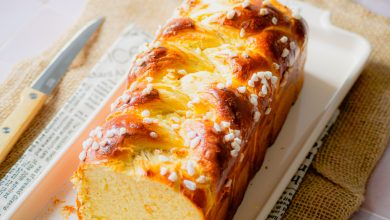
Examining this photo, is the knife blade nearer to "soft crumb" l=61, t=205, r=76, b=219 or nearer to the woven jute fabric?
"soft crumb" l=61, t=205, r=76, b=219

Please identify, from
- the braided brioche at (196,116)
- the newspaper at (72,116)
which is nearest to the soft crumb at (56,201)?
the newspaper at (72,116)

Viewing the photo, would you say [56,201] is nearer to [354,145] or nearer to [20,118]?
[20,118]

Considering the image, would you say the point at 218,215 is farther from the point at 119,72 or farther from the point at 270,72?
the point at 119,72

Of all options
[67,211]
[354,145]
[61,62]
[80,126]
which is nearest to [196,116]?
[67,211]

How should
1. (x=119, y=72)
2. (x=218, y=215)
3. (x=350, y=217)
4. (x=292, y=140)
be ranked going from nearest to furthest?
(x=218, y=215), (x=350, y=217), (x=292, y=140), (x=119, y=72)

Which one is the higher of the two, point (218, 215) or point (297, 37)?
point (297, 37)

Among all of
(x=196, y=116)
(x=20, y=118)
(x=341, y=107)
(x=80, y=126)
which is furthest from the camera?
(x=341, y=107)

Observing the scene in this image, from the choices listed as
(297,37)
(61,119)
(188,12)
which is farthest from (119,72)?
(297,37)
